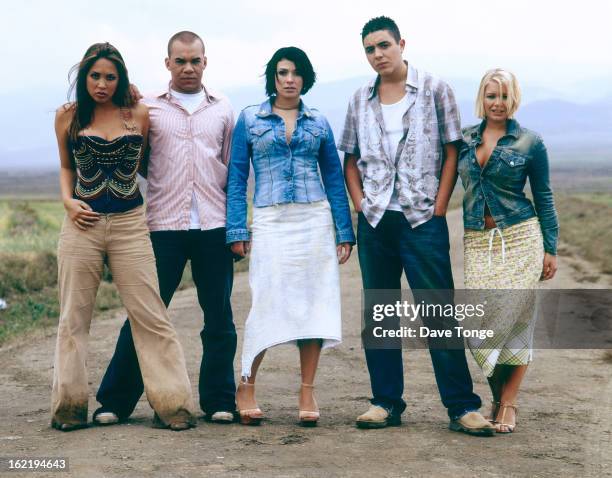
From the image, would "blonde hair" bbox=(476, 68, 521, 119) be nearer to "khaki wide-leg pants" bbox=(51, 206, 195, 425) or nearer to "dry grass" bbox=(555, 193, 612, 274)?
"khaki wide-leg pants" bbox=(51, 206, 195, 425)

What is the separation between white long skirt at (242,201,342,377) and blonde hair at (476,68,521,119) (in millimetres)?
1051

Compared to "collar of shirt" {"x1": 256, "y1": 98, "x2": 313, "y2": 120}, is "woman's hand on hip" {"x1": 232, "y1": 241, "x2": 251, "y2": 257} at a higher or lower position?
lower

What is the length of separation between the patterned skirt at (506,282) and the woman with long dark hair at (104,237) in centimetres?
177

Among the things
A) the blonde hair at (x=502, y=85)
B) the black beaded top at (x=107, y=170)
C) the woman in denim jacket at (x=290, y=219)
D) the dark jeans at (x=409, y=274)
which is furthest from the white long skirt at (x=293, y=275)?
the blonde hair at (x=502, y=85)

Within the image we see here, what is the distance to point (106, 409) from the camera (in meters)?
6.05

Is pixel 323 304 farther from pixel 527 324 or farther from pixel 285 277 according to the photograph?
pixel 527 324

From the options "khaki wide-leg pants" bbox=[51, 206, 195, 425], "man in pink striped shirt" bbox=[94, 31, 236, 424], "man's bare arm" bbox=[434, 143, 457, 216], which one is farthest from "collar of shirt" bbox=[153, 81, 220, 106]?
"man's bare arm" bbox=[434, 143, 457, 216]

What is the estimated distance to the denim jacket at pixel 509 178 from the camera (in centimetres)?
586

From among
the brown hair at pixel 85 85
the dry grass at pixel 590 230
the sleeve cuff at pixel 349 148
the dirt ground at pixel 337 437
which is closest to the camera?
the dirt ground at pixel 337 437

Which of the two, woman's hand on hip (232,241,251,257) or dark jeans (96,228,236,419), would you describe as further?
dark jeans (96,228,236,419)

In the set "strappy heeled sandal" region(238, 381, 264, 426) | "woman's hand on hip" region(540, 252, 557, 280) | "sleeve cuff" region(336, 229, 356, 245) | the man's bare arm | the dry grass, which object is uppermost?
the man's bare arm

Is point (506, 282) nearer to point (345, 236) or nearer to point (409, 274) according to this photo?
point (409, 274)

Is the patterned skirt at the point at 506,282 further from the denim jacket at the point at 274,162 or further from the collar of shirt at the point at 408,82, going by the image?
the collar of shirt at the point at 408,82

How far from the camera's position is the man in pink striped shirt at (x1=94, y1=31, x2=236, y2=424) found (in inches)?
232
